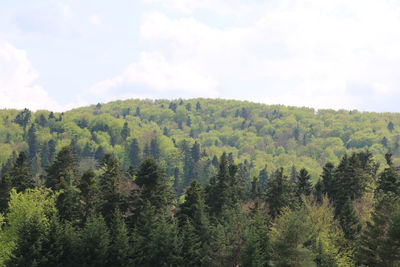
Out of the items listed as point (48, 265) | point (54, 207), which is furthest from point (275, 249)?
point (54, 207)

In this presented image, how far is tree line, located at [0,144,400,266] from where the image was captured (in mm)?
53875

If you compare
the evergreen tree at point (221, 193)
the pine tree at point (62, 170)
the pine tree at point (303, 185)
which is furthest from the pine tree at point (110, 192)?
the pine tree at point (303, 185)

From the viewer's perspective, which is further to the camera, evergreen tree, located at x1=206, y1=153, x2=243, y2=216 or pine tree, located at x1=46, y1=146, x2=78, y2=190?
evergreen tree, located at x1=206, y1=153, x2=243, y2=216

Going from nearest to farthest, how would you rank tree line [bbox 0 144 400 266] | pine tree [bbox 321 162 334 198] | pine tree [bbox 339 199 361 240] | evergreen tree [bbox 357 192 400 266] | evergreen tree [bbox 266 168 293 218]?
evergreen tree [bbox 357 192 400 266]
tree line [bbox 0 144 400 266]
pine tree [bbox 339 199 361 240]
evergreen tree [bbox 266 168 293 218]
pine tree [bbox 321 162 334 198]

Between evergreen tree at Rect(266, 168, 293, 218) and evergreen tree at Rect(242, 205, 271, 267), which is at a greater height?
evergreen tree at Rect(266, 168, 293, 218)

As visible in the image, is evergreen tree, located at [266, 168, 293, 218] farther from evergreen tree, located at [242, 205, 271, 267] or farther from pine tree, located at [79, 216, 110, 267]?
pine tree, located at [79, 216, 110, 267]

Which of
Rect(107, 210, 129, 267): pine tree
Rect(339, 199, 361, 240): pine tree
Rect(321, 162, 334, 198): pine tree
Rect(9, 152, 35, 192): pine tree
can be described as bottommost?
Rect(107, 210, 129, 267): pine tree

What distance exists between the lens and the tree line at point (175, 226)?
53875mm

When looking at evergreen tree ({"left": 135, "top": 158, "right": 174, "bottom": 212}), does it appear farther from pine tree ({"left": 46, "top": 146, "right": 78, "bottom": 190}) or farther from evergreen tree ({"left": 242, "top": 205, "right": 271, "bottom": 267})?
evergreen tree ({"left": 242, "top": 205, "right": 271, "bottom": 267})

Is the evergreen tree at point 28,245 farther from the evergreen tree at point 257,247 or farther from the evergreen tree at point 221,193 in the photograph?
the evergreen tree at point 221,193

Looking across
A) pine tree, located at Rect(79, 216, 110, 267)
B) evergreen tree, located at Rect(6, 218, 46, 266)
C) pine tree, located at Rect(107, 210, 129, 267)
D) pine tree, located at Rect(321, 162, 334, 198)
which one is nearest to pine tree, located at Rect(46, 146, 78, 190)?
evergreen tree, located at Rect(6, 218, 46, 266)

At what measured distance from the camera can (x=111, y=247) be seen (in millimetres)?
61531

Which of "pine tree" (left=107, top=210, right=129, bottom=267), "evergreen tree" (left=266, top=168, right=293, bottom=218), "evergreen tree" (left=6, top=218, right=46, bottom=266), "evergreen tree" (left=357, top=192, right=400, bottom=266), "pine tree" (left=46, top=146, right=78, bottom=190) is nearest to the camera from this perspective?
"evergreen tree" (left=357, top=192, right=400, bottom=266)

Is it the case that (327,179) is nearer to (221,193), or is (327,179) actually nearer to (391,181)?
(391,181)
